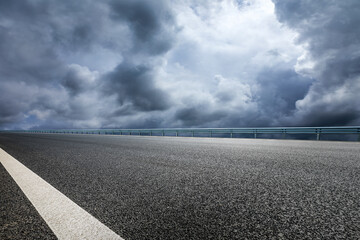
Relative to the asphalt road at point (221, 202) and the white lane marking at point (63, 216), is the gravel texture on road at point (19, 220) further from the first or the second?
the asphalt road at point (221, 202)

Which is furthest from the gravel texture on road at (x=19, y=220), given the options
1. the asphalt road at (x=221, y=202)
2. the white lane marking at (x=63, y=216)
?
the asphalt road at (x=221, y=202)

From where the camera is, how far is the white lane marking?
171cm

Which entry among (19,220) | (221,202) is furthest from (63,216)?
(221,202)

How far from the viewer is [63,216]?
2.07 m

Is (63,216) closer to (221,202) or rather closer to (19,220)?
(19,220)

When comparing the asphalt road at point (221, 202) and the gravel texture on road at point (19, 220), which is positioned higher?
the gravel texture on road at point (19, 220)

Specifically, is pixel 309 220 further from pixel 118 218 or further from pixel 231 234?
pixel 118 218

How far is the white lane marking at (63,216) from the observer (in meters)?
1.71

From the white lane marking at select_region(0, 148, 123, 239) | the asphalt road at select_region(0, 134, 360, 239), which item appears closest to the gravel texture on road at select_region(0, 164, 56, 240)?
the white lane marking at select_region(0, 148, 123, 239)

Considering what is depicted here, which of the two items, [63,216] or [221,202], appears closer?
[63,216]

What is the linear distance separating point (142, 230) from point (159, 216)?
0.30 metres

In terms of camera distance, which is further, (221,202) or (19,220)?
(221,202)

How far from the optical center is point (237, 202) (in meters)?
2.39

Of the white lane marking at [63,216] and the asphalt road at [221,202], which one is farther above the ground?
the white lane marking at [63,216]
